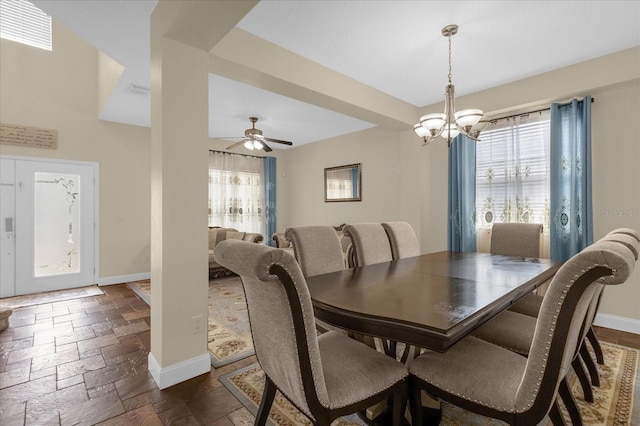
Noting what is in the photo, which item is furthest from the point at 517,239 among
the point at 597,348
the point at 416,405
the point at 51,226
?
the point at 51,226

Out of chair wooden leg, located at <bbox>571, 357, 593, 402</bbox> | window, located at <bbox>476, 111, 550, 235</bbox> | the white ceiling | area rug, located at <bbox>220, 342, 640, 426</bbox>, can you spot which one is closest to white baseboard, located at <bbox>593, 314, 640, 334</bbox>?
area rug, located at <bbox>220, 342, 640, 426</bbox>

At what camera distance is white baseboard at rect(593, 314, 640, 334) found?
2.89m

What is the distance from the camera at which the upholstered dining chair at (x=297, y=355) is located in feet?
3.28

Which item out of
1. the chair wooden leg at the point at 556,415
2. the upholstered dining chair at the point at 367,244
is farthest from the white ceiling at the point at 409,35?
the chair wooden leg at the point at 556,415

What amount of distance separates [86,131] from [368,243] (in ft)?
15.1

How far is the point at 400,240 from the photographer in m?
2.93

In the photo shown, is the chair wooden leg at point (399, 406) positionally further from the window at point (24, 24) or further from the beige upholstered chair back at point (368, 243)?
the window at point (24, 24)

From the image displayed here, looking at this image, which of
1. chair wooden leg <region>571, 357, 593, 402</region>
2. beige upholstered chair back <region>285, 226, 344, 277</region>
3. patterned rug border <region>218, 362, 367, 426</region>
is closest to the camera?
patterned rug border <region>218, 362, 367, 426</region>

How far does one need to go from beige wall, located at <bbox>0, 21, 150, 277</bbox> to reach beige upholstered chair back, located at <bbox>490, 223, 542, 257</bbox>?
5107mm

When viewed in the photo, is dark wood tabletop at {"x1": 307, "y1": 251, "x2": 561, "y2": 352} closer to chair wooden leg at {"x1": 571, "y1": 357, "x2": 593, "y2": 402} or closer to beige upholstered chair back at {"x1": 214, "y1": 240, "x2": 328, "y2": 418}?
beige upholstered chair back at {"x1": 214, "y1": 240, "x2": 328, "y2": 418}

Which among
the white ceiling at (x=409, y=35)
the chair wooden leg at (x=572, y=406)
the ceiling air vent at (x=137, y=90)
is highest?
the white ceiling at (x=409, y=35)

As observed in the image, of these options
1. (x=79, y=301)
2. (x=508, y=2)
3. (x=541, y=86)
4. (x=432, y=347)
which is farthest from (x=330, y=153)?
(x=432, y=347)

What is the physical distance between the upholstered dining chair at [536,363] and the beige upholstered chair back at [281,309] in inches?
21.4

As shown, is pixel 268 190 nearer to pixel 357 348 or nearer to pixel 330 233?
pixel 330 233
